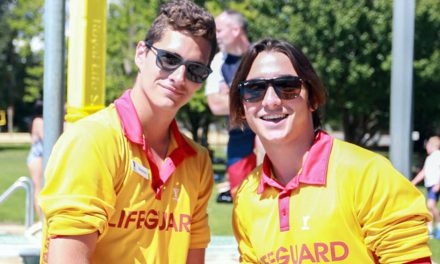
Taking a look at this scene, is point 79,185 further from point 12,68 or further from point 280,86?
point 12,68

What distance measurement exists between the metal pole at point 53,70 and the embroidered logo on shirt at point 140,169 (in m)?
2.03

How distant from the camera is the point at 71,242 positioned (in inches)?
90.0

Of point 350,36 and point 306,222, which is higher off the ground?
point 350,36

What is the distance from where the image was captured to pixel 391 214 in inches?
91.9

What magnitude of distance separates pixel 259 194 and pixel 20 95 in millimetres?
52507

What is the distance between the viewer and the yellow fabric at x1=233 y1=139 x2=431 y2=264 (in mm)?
2346

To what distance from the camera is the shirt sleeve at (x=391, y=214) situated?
92.0 inches

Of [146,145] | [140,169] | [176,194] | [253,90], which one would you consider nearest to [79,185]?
[140,169]

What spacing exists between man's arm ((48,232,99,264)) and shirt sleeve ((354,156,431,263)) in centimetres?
93

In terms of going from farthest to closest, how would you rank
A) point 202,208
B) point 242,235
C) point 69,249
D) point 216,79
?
point 216,79, point 202,208, point 242,235, point 69,249

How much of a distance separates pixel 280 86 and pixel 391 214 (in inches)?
23.9

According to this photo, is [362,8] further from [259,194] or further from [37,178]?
[259,194]

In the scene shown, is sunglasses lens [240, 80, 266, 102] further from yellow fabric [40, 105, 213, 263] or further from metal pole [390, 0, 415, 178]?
metal pole [390, 0, 415, 178]

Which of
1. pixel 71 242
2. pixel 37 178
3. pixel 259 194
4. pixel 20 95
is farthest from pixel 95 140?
pixel 20 95
